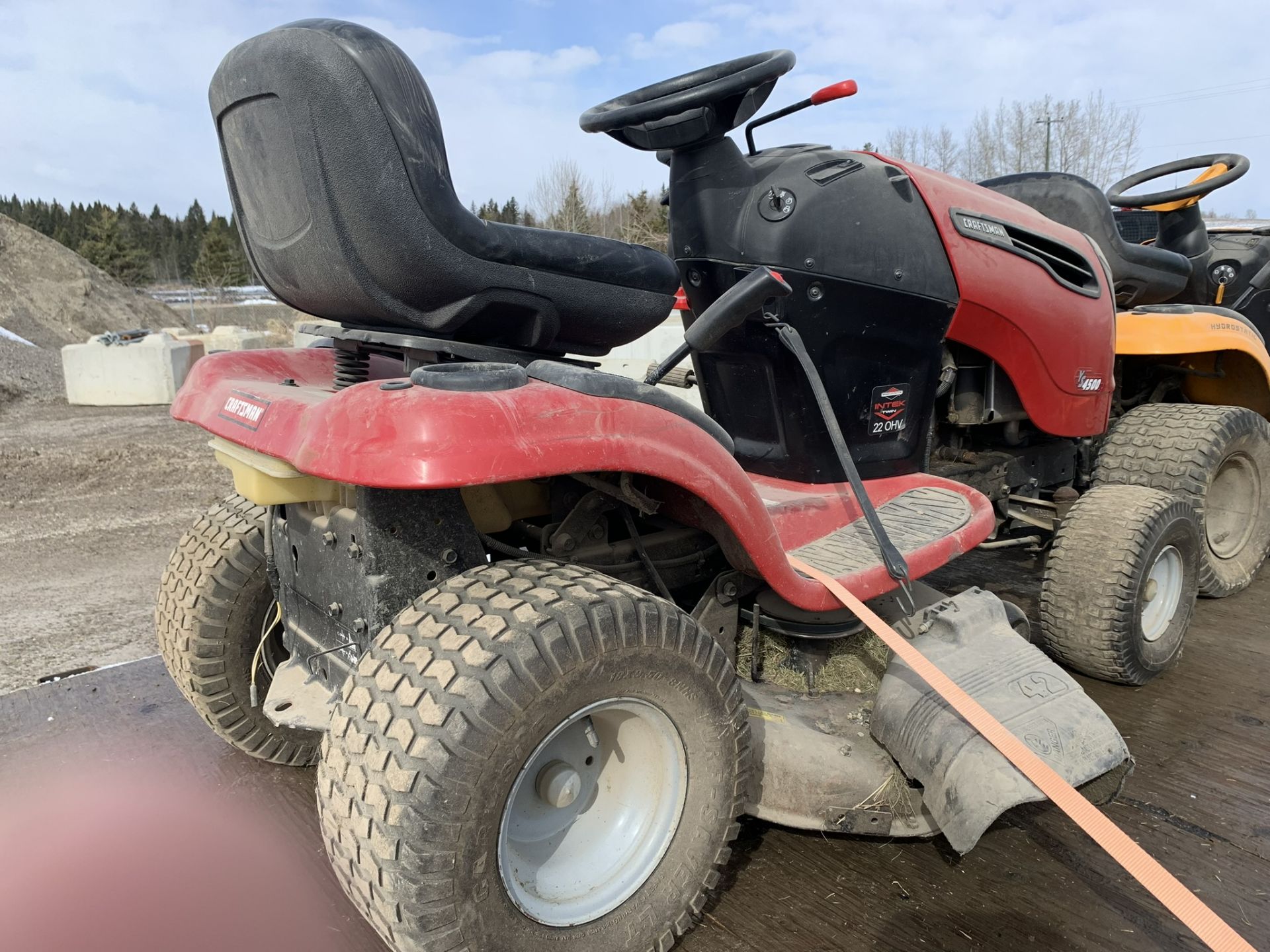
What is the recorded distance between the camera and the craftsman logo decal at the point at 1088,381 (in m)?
3.35

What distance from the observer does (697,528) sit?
7.91 feet

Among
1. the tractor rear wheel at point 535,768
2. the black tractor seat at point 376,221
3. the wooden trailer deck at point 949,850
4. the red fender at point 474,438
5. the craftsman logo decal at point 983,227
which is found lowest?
the wooden trailer deck at point 949,850

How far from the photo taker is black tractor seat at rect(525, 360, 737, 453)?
1.75 metres

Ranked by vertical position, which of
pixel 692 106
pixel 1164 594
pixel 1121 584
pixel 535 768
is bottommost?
pixel 1164 594

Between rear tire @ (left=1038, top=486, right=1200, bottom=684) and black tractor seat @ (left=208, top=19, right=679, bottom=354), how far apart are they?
1838 millimetres

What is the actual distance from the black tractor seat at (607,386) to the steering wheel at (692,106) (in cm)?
96

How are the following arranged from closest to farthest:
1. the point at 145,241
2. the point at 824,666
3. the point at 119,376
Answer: the point at 824,666
the point at 119,376
the point at 145,241

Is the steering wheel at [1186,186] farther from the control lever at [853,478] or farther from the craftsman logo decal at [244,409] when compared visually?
the craftsman logo decal at [244,409]

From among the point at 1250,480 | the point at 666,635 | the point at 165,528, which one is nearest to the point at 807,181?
the point at 666,635

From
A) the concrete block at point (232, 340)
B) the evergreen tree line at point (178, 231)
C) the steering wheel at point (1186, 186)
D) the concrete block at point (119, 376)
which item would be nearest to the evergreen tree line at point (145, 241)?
the evergreen tree line at point (178, 231)

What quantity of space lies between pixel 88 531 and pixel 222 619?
3670 millimetres

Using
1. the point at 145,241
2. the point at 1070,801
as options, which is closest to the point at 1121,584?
the point at 1070,801

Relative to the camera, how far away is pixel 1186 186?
14.3 feet

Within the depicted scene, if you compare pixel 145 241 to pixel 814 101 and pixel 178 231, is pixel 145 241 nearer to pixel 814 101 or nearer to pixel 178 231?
pixel 178 231
